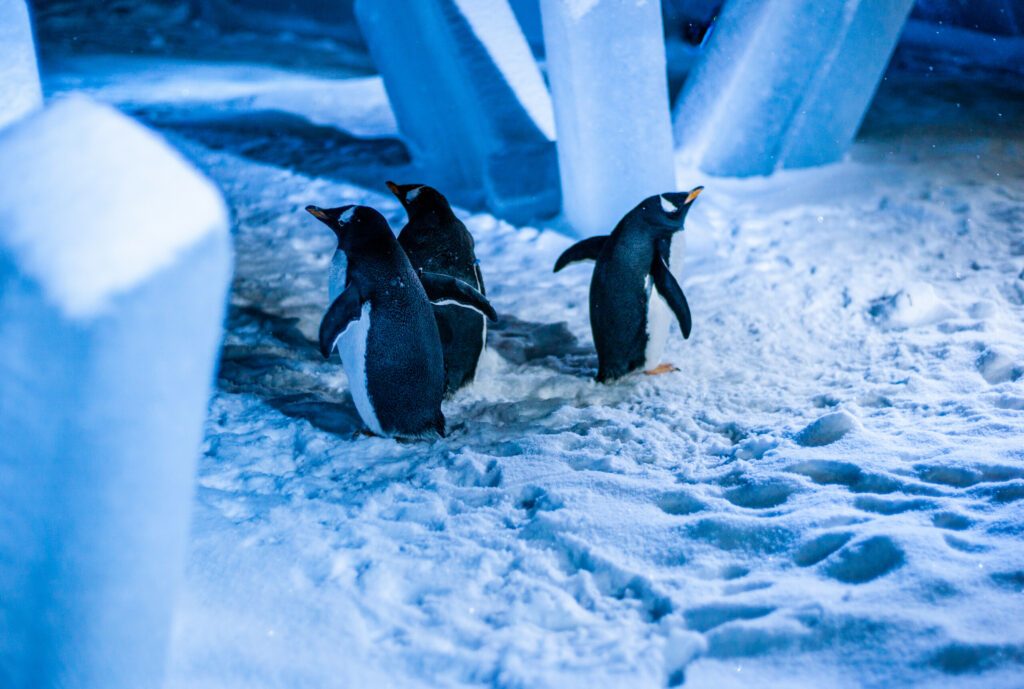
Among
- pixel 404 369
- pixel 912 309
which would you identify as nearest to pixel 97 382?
pixel 404 369

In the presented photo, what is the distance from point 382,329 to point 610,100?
6.00 ft

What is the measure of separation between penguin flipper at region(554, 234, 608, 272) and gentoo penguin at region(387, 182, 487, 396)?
0.35m

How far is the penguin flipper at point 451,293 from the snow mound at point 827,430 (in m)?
0.91

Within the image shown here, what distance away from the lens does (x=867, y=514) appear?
5.11 feet

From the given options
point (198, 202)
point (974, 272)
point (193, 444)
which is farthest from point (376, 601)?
point (974, 272)

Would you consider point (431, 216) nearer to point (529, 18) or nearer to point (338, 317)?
point (338, 317)

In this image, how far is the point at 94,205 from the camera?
94 cm

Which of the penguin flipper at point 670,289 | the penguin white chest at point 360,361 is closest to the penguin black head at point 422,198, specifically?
the penguin white chest at point 360,361

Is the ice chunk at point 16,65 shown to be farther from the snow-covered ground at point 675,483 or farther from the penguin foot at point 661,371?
the penguin foot at point 661,371

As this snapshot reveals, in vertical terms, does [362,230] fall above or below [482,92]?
above

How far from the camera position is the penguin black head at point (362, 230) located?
7.32 ft

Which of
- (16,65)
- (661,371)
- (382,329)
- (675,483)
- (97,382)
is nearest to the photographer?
(97,382)

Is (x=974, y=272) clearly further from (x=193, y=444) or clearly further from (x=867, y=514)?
(x=193, y=444)

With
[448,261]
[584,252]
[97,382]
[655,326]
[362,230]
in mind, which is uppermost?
[97,382]
